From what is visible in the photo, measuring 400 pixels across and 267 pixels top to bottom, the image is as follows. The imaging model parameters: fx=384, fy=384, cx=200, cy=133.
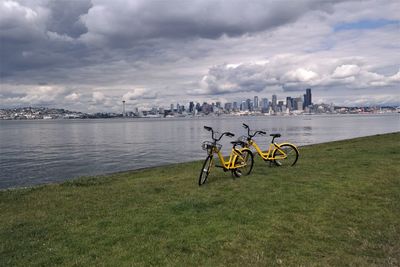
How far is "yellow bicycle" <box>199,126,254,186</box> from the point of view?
47.3 ft

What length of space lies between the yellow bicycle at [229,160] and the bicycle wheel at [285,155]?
2002 millimetres

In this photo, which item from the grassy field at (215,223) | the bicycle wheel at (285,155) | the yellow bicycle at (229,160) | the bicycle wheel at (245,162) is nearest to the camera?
the grassy field at (215,223)

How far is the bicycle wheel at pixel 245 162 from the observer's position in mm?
15438

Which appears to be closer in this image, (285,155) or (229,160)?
(229,160)

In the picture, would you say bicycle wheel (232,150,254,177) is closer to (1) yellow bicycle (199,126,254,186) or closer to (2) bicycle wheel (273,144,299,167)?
(1) yellow bicycle (199,126,254,186)

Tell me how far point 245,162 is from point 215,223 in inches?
268

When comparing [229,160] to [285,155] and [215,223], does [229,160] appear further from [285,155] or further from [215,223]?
[215,223]

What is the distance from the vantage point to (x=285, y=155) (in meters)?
17.9

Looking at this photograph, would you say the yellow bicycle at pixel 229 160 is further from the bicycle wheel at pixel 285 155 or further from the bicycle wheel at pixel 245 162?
the bicycle wheel at pixel 285 155

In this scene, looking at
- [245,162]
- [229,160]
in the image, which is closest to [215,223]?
[229,160]

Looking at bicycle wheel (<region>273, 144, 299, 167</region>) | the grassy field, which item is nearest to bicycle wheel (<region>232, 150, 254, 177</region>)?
the grassy field

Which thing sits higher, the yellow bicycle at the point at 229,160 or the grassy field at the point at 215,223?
the yellow bicycle at the point at 229,160

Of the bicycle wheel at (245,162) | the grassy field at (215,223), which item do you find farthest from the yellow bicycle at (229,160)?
the grassy field at (215,223)

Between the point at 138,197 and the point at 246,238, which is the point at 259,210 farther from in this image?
the point at 138,197
